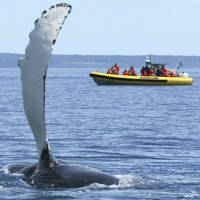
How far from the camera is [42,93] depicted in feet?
24.8

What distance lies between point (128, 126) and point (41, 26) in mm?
16381

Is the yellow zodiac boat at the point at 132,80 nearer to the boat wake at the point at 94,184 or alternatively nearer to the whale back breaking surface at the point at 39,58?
the boat wake at the point at 94,184

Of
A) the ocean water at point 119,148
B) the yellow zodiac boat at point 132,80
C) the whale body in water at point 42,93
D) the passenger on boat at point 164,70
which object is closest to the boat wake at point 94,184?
the ocean water at point 119,148

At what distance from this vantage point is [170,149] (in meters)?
16.6

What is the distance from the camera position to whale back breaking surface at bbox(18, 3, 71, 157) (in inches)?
293

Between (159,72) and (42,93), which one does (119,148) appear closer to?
(42,93)

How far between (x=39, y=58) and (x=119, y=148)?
31.3 ft

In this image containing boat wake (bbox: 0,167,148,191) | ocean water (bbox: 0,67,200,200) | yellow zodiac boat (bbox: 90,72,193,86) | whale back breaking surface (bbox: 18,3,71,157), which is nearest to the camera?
whale back breaking surface (bbox: 18,3,71,157)

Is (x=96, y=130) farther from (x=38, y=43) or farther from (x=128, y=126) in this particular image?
(x=38, y=43)

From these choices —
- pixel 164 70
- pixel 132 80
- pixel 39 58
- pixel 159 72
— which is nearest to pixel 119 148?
pixel 39 58

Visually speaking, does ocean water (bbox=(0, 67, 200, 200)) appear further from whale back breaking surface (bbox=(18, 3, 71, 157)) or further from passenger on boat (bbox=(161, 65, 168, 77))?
passenger on boat (bbox=(161, 65, 168, 77))

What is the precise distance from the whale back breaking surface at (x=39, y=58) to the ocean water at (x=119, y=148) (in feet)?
4.11

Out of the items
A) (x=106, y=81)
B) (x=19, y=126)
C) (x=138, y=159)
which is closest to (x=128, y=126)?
(x=19, y=126)

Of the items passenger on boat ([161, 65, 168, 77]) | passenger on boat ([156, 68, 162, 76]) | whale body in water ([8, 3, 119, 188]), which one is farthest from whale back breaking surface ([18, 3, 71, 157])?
passenger on boat ([156, 68, 162, 76])
